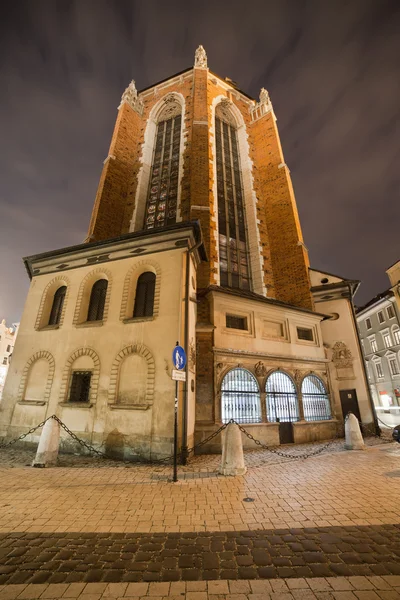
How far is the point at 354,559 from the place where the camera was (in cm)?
308

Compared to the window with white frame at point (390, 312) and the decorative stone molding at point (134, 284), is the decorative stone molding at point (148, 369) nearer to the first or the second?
the decorative stone molding at point (134, 284)

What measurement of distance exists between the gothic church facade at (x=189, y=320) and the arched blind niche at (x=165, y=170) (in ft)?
0.57

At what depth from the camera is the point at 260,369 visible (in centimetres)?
1199

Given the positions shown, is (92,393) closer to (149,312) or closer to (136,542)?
(149,312)

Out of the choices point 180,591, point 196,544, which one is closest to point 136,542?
point 196,544

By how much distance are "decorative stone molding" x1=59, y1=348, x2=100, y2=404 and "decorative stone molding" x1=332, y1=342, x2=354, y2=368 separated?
1338 cm

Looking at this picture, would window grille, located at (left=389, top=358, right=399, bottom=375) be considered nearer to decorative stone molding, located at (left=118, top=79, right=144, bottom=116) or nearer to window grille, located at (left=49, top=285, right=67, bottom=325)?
window grille, located at (left=49, top=285, right=67, bottom=325)

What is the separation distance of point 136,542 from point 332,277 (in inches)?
718

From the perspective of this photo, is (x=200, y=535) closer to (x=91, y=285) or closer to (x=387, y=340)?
(x=91, y=285)

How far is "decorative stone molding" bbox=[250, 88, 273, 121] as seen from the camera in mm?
24516

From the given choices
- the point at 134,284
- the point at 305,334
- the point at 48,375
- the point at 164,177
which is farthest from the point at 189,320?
the point at 164,177

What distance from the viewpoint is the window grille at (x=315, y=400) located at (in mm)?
13105

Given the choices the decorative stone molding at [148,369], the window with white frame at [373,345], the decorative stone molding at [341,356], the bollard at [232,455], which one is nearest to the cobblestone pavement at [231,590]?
the bollard at [232,455]

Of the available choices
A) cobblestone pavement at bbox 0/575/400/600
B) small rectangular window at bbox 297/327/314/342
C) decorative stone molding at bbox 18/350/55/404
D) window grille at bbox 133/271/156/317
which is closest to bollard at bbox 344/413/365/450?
small rectangular window at bbox 297/327/314/342
